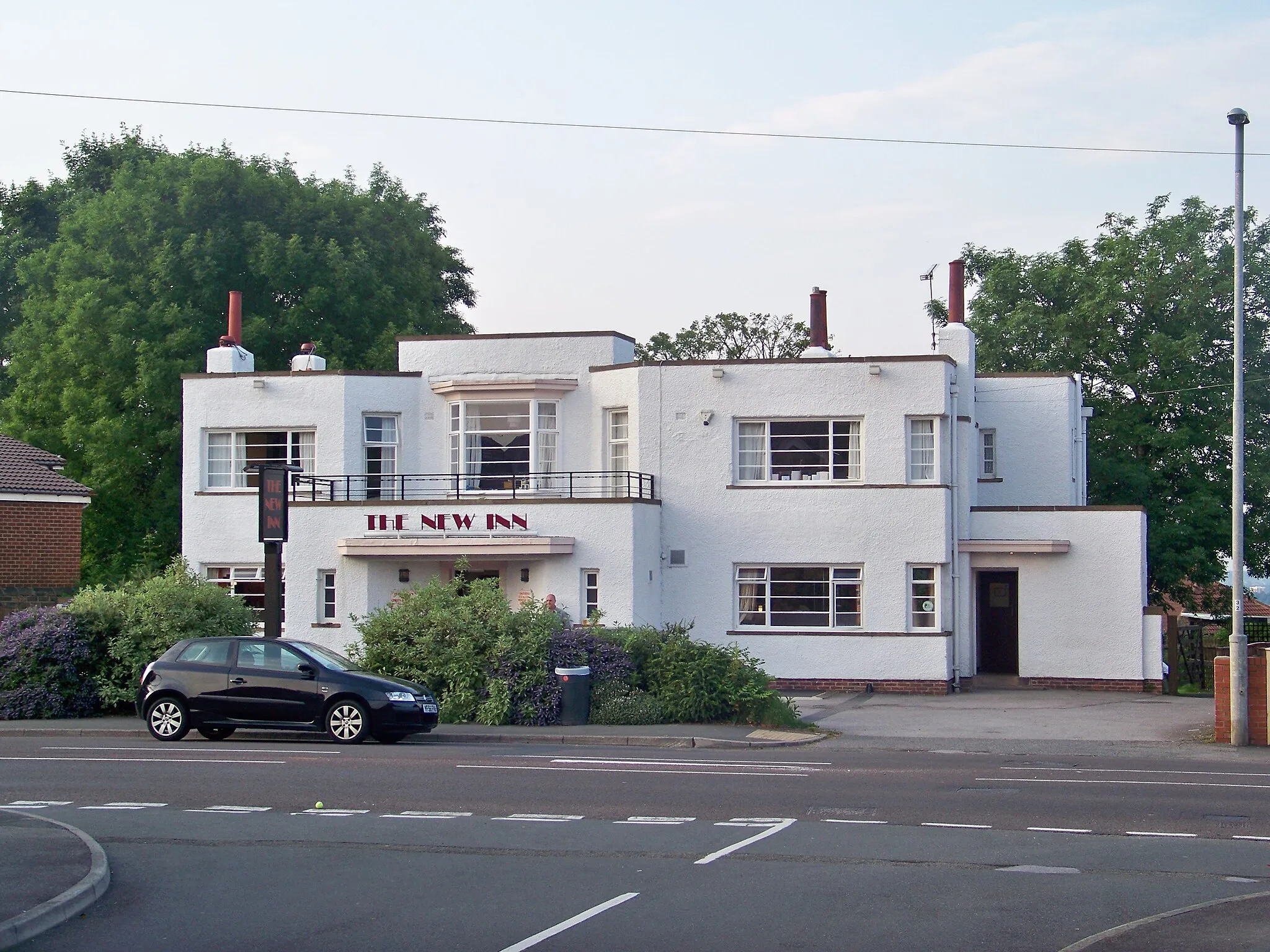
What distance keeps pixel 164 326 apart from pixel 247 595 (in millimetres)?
Result: 12327

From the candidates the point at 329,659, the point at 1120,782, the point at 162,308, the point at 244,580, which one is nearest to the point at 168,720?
the point at 329,659

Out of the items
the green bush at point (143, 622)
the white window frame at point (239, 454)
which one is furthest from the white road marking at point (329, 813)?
the white window frame at point (239, 454)

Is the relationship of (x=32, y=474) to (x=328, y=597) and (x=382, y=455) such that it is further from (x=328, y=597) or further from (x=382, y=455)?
(x=328, y=597)

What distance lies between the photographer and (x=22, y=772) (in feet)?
52.7

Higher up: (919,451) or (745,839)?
(919,451)

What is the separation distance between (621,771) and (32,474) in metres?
21.3

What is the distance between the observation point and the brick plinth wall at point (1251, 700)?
19625mm

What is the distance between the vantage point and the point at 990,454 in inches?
1250

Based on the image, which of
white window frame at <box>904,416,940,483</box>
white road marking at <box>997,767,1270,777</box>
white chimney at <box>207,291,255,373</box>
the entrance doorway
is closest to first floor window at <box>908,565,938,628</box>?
white window frame at <box>904,416,940,483</box>

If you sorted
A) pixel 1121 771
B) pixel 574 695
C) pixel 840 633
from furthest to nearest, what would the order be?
pixel 840 633, pixel 574 695, pixel 1121 771

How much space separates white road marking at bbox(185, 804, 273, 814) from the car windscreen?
5697mm

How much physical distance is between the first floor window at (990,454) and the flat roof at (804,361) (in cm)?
312

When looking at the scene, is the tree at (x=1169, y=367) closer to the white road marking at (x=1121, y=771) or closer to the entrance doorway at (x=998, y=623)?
the entrance doorway at (x=998, y=623)

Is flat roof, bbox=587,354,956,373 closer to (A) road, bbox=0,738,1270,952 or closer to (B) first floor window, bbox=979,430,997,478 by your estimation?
(B) first floor window, bbox=979,430,997,478
